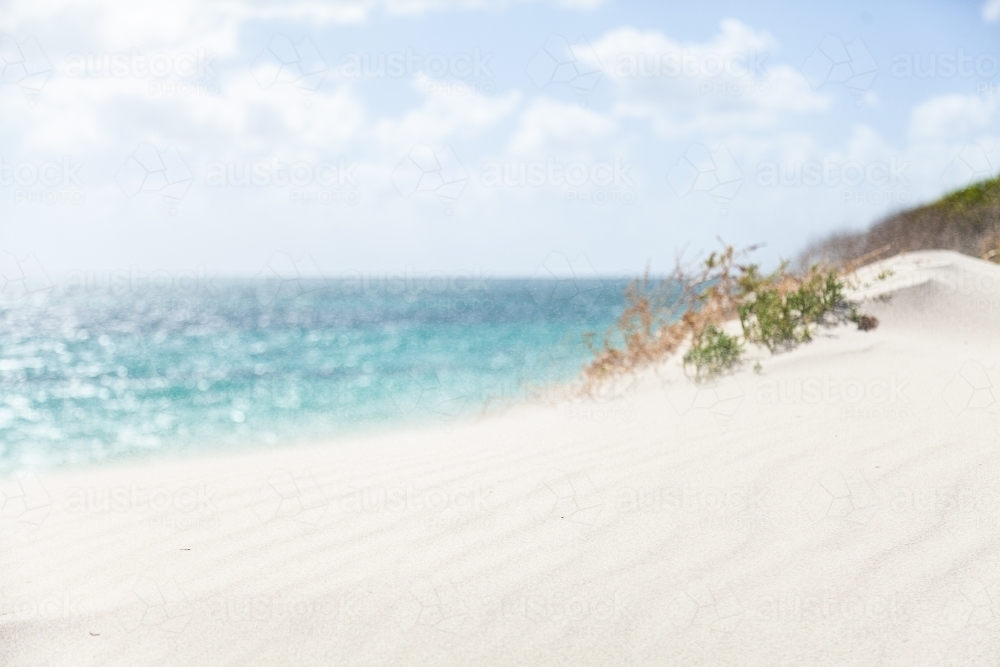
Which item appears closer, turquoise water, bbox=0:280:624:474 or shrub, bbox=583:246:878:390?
shrub, bbox=583:246:878:390

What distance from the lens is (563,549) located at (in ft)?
Answer: 9.05

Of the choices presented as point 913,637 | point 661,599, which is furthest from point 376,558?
point 913,637

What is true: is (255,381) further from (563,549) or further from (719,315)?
(563,549)

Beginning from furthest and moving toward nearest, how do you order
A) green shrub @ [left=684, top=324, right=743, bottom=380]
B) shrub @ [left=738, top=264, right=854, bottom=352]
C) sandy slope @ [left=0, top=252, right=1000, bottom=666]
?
shrub @ [left=738, top=264, right=854, bottom=352]
green shrub @ [left=684, top=324, right=743, bottom=380]
sandy slope @ [left=0, top=252, right=1000, bottom=666]

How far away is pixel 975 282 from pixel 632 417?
3.96 m

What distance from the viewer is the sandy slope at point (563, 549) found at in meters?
2.27

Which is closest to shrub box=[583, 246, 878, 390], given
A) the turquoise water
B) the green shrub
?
the green shrub

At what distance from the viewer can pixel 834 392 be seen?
451 centimetres

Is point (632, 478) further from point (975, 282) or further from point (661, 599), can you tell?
point (975, 282)

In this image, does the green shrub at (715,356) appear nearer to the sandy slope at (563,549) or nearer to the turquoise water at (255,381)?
the sandy slope at (563,549)

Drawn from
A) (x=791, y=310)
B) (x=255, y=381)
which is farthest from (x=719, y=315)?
(x=255, y=381)

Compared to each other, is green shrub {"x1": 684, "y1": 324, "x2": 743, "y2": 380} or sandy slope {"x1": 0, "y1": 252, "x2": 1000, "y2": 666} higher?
green shrub {"x1": 684, "y1": 324, "x2": 743, "y2": 380}

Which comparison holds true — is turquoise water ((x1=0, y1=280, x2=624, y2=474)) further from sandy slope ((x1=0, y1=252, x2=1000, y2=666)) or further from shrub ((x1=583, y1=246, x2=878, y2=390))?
sandy slope ((x1=0, y1=252, x2=1000, y2=666))

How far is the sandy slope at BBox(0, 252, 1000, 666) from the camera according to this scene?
2.27 metres
